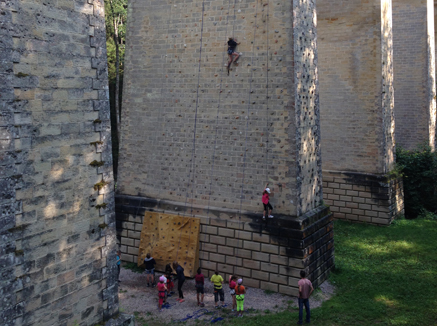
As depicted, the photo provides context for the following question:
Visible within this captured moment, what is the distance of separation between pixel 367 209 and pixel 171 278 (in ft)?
31.4

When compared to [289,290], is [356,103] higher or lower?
higher

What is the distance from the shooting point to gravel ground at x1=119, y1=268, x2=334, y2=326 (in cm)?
1070

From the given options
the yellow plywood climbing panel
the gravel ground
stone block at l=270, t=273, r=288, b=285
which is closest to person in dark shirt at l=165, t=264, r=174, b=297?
the gravel ground

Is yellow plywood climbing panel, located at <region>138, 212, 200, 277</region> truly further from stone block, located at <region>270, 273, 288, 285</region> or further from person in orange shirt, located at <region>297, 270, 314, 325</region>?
person in orange shirt, located at <region>297, 270, 314, 325</region>

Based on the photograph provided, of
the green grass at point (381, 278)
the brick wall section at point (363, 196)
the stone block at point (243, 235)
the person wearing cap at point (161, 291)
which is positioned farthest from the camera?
the brick wall section at point (363, 196)

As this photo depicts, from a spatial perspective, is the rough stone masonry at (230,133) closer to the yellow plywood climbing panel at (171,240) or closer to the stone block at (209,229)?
the stone block at (209,229)

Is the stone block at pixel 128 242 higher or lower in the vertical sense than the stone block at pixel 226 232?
lower

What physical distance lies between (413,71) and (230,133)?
564 inches

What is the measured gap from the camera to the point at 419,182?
2044 centimetres

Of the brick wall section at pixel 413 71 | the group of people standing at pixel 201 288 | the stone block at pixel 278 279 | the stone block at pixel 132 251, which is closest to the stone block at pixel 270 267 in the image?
the stone block at pixel 278 279

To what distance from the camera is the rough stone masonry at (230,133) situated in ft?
38.9

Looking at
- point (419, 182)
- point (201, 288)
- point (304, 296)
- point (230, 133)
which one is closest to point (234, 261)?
point (201, 288)

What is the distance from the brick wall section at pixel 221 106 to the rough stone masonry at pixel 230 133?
0.03m

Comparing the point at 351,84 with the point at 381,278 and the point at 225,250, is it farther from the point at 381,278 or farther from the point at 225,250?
the point at 225,250
